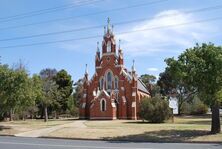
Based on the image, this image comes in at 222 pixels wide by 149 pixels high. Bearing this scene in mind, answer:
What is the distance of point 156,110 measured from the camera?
52062mm

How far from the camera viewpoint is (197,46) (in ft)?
98.0

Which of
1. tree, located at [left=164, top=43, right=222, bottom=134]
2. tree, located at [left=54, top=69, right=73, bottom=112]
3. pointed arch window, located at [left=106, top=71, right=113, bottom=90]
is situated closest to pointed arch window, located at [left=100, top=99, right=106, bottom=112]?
pointed arch window, located at [left=106, top=71, right=113, bottom=90]

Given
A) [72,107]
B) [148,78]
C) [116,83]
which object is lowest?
[72,107]

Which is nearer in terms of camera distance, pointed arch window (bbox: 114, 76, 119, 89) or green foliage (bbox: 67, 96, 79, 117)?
pointed arch window (bbox: 114, 76, 119, 89)

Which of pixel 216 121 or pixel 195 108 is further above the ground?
pixel 216 121

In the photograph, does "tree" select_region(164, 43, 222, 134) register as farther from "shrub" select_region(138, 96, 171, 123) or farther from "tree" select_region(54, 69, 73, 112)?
"tree" select_region(54, 69, 73, 112)

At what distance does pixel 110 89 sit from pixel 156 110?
2058cm

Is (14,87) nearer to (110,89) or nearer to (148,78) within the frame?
(110,89)

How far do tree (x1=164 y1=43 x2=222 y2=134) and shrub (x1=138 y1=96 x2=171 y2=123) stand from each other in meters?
22.4

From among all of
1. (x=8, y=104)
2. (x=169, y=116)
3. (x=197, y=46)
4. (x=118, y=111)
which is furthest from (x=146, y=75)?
(x=197, y=46)

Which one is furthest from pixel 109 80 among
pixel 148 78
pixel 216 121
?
pixel 148 78

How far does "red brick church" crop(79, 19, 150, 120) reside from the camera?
68.0 metres

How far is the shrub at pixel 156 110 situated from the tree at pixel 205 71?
73.6ft

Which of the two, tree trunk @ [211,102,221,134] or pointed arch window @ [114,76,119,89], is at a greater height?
pointed arch window @ [114,76,119,89]
